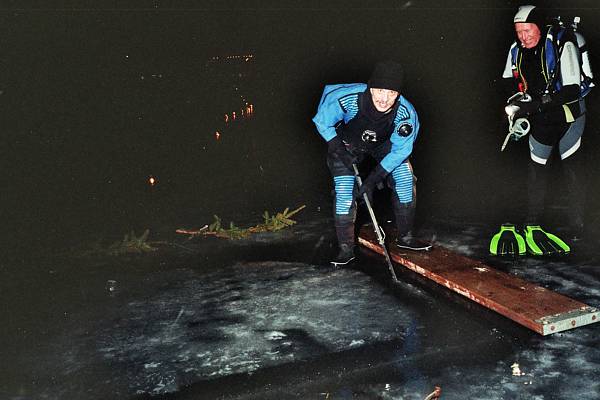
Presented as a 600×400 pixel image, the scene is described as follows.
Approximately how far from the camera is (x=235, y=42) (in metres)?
30.7

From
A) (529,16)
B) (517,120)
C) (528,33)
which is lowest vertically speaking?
(517,120)

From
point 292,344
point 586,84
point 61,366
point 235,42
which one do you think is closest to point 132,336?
point 61,366

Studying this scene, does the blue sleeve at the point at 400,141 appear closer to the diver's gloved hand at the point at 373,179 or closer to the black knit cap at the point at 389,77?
the diver's gloved hand at the point at 373,179

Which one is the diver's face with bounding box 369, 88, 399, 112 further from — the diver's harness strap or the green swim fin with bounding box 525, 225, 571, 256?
the green swim fin with bounding box 525, 225, 571, 256

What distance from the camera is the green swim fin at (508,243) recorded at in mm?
5508

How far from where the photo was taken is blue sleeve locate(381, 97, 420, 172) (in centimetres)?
512

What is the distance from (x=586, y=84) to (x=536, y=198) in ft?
3.64

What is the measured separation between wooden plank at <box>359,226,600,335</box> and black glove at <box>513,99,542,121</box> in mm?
1385

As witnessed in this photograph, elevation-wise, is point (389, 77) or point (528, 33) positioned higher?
point (528, 33)

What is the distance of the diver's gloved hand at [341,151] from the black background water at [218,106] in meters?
2.21

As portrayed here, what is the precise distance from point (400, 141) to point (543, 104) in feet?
4.44

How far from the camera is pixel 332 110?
516 cm

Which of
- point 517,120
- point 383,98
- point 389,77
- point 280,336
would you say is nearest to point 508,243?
point 517,120

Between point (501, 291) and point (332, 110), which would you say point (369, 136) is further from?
point (501, 291)
